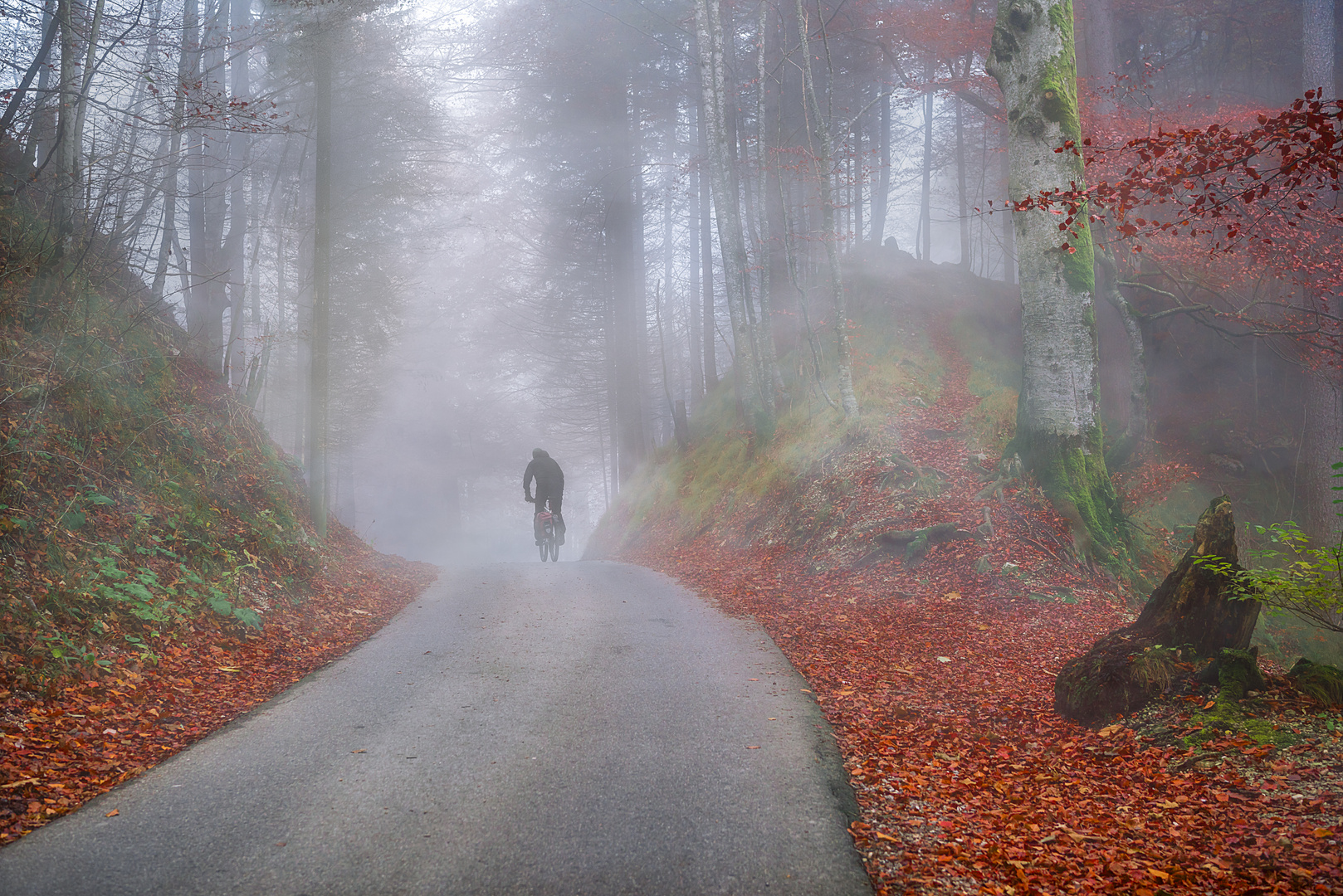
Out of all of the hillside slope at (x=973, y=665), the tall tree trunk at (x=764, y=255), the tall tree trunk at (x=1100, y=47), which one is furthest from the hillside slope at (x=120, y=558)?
the tall tree trunk at (x=1100, y=47)

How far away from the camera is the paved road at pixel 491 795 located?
2.99 metres

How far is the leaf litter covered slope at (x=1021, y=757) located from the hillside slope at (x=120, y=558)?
13.7 ft

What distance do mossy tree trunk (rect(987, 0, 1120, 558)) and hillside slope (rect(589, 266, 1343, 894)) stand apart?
612 millimetres

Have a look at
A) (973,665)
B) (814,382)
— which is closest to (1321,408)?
(814,382)

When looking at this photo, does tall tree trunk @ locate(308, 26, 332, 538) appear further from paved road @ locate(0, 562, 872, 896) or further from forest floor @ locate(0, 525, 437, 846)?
paved road @ locate(0, 562, 872, 896)

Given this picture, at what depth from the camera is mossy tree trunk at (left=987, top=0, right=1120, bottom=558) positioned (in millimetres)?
8727

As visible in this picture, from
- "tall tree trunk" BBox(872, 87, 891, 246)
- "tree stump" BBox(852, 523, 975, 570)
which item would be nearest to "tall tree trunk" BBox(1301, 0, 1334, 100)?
"tall tree trunk" BBox(872, 87, 891, 246)

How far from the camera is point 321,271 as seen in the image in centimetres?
1354

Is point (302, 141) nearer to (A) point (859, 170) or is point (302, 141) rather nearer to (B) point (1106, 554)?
(A) point (859, 170)

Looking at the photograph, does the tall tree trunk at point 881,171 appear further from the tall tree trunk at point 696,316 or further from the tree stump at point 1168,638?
the tree stump at point 1168,638

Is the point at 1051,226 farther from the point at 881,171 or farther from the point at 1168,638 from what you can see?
the point at 881,171

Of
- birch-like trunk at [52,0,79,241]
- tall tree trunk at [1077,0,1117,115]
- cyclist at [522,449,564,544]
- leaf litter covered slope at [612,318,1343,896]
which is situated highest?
tall tree trunk at [1077,0,1117,115]

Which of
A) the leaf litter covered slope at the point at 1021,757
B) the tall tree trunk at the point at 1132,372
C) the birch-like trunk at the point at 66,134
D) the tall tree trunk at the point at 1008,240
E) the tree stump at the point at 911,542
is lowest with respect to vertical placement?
the leaf litter covered slope at the point at 1021,757

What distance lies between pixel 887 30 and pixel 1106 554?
1505cm
